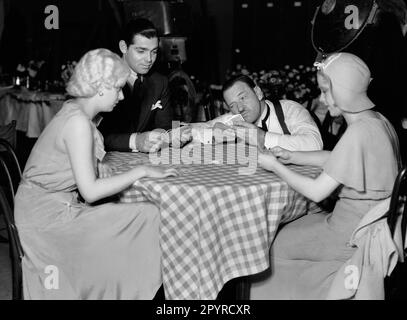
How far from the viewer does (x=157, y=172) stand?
6.87 feet

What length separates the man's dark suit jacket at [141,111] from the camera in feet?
10.0

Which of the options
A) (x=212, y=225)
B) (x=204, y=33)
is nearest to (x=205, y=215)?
(x=212, y=225)

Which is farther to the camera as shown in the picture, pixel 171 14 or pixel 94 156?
pixel 171 14

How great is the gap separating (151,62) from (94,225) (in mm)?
1393

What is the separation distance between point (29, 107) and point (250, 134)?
361 centimetres

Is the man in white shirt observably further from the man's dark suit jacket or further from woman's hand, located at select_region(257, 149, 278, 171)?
woman's hand, located at select_region(257, 149, 278, 171)

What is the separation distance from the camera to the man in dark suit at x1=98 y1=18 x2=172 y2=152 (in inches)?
122

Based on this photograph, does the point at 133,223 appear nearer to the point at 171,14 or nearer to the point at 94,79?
the point at 94,79

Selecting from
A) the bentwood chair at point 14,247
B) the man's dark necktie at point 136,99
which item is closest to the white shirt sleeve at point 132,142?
the man's dark necktie at point 136,99

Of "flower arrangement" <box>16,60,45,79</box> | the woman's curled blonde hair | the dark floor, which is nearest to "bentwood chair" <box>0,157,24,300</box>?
the woman's curled blonde hair

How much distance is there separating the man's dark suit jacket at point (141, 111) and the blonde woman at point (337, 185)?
1.17m

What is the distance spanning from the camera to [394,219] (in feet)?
6.40

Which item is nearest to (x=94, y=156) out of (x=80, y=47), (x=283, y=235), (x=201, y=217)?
(x=201, y=217)

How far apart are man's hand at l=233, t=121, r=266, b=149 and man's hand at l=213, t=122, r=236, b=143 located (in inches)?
3.7
